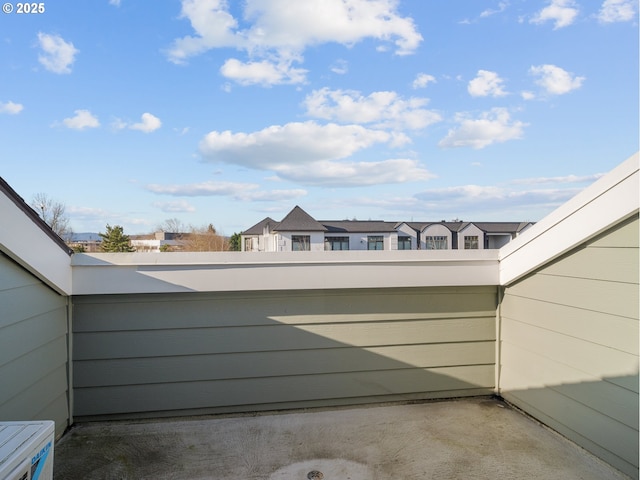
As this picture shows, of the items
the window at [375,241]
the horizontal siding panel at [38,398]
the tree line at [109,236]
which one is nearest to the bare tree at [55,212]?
the tree line at [109,236]

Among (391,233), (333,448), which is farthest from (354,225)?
(333,448)

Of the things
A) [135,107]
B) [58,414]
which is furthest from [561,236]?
[135,107]

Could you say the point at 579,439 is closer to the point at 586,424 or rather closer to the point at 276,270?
the point at 586,424

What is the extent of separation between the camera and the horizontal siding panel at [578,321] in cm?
165

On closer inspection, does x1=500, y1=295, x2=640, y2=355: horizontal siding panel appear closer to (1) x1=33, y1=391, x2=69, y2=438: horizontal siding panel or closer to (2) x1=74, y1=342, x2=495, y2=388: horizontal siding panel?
(2) x1=74, y1=342, x2=495, y2=388: horizontal siding panel

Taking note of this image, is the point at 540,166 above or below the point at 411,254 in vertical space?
above

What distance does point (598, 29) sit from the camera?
2.49 meters

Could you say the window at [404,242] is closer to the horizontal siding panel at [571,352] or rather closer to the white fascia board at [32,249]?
the horizontal siding panel at [571,352]

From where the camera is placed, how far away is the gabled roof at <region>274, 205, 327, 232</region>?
1377 cm

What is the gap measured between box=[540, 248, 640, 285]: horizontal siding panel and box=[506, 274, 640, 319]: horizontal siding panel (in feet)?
0.11

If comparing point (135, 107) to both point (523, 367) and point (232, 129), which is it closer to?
point (232, 129)

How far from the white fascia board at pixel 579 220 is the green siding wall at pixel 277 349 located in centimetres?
47

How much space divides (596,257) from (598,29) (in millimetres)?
2011

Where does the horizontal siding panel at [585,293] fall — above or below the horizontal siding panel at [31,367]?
above
